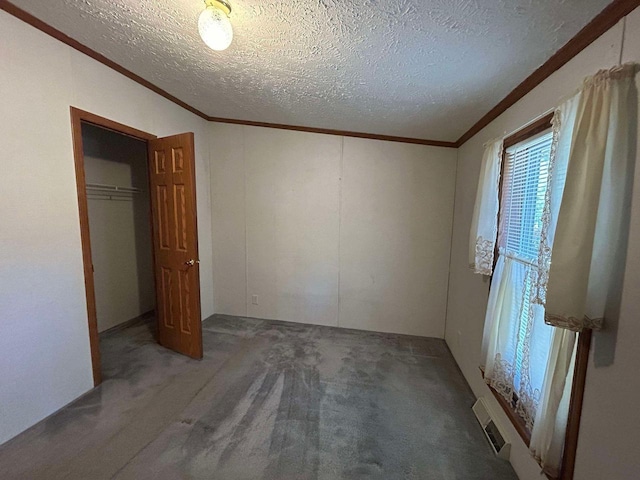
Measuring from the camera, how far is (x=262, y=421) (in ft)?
5.88

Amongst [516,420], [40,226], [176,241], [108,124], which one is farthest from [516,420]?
[108,124]

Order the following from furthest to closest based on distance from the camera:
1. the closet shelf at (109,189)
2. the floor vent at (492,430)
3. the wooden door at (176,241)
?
the closet shelf at (109,189) < the wooden door at (176,241) < the floor vent at (492,430)

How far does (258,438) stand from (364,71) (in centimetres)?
248

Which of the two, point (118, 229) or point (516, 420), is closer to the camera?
point (516, 420)

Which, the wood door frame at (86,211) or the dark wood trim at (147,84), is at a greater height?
the dark wood trim at (147,84)

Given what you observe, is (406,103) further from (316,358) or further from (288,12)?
(316,358)

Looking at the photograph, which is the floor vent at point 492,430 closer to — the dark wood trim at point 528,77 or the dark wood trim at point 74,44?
the dark wood trim at point 528,77

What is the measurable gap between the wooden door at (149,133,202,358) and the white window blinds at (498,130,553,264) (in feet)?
8.08

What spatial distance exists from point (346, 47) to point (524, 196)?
1.41 metres

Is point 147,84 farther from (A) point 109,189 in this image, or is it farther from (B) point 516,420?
(B) point 516,420

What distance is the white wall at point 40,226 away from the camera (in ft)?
4.86

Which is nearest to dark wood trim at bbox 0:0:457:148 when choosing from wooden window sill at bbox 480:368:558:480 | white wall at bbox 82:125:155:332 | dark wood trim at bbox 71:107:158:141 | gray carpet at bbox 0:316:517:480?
dark wood trim at bbox 71:107:158:141

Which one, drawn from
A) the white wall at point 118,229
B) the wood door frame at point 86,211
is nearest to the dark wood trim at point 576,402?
the wood door frame at point 86,211

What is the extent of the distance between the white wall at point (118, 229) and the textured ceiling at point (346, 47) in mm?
1241
